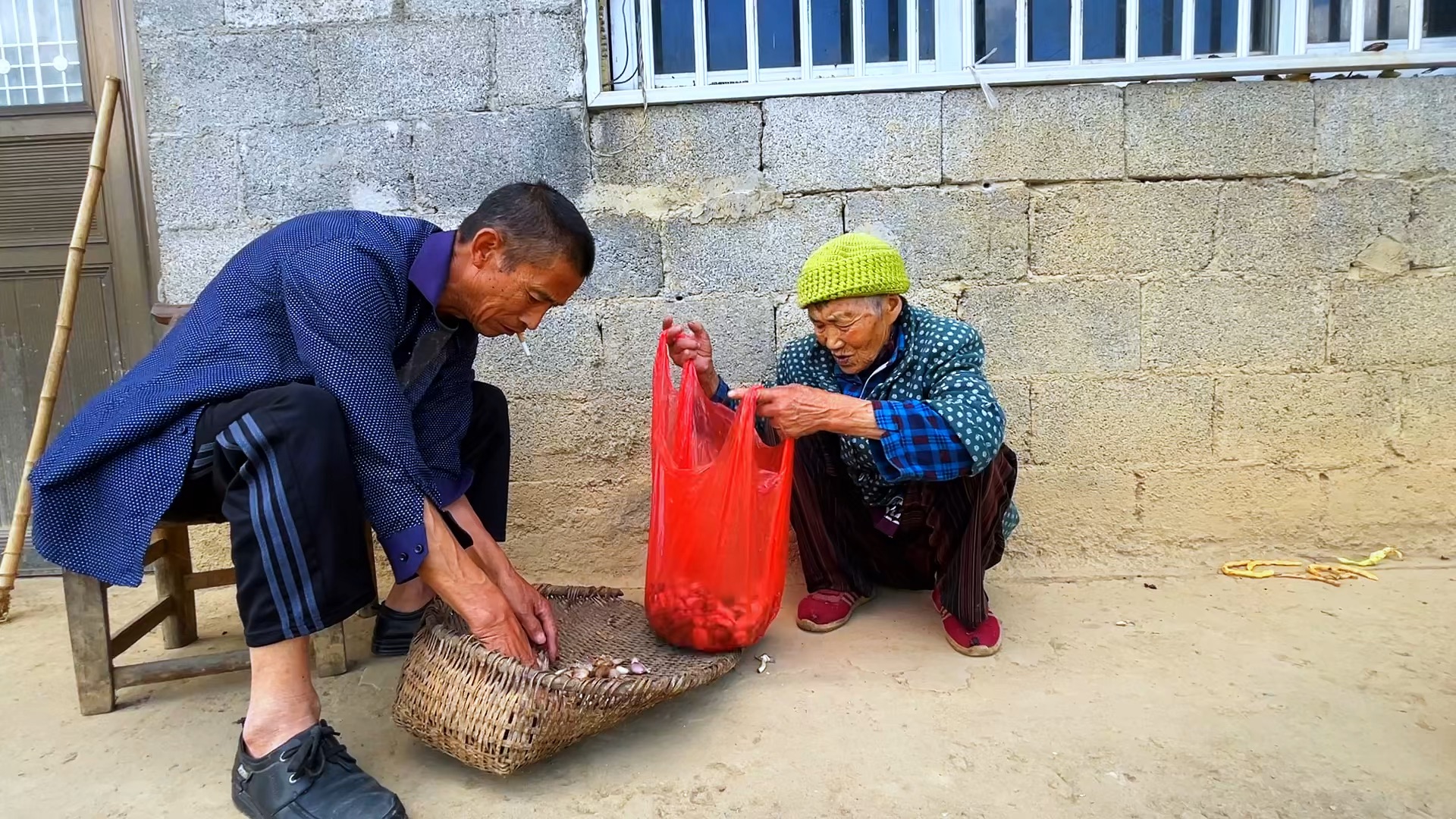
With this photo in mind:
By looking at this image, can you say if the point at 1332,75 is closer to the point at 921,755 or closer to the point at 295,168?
the point at 921,755

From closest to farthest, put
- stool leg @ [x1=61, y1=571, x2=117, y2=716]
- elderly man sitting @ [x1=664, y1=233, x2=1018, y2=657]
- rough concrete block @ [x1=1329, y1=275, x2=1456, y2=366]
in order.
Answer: stool leg @ [x1=61, y1=571, x2=117, y2=716], elderly man sitting @ [x1=664, y1=233, x2=1018, y2=657], rough concrete block @ [x1=1329, y1=275, x2=1456, y2=366]

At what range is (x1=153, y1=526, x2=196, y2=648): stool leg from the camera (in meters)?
2.18

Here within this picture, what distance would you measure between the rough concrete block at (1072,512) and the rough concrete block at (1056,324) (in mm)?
336

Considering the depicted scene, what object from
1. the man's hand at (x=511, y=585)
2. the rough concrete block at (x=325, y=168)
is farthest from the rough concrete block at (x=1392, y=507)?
the rough concrete block at (x=325, y=168)

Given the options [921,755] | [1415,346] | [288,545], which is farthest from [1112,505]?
[288,545]

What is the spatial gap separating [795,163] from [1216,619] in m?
1.73

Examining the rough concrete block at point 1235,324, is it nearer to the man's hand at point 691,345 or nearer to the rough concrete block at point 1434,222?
the rough concrete block at point 1434,222

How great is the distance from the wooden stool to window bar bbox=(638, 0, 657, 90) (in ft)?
5.79

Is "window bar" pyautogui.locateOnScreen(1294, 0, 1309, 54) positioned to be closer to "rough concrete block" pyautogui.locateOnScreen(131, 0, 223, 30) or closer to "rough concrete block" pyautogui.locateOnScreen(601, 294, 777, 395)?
"rough concrete block" pyautogui.locateOnScreen(601, 294, 777, 395)

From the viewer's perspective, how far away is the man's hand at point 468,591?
5.13 feet

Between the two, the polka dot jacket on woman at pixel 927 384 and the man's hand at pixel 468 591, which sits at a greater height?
the polka dot jacket on woman at pixel 927 384

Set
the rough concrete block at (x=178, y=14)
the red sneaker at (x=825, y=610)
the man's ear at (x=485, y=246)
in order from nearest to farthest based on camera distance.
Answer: the man's ear at (x=485, y=246), the red sneaker at (x=825, y=610), the rough concrete block at (x=178, y=14)

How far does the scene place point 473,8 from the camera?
2.57 m

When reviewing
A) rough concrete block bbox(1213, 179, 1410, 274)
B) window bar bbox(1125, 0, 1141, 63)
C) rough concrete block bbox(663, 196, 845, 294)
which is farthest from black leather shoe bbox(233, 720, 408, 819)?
window bar bbox(1125, 0, 1141, 63)
